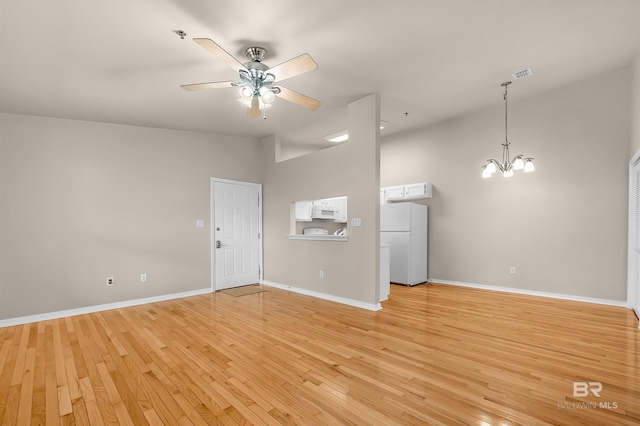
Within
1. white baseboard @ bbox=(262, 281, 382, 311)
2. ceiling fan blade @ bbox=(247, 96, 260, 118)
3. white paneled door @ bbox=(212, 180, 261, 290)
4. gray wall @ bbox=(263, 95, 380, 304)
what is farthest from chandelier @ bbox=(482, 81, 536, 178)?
white paneled door @ bbox=(212, 180, 261, 290)

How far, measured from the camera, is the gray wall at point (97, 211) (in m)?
4.09

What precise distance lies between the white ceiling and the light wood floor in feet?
9.77

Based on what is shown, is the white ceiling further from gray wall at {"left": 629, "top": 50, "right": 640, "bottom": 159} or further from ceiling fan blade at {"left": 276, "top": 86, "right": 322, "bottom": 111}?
ceiling fan blade at {"left": 276, "top": 86, "right": 322, "bottom": 111}

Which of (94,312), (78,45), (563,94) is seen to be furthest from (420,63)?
(94,312)

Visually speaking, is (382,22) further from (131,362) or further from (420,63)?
(131,362)

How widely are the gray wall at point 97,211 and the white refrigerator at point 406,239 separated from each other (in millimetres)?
3528

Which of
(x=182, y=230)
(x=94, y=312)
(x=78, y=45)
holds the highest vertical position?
(x=78, y=45)

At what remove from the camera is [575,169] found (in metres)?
4.52

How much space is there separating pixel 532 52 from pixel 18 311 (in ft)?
24.0

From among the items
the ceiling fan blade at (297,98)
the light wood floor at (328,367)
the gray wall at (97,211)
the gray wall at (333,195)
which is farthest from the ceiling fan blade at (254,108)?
the gray wall at (97,211)

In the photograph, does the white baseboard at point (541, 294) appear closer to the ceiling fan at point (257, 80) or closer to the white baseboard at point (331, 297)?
the white baseboard at point (331, 297)

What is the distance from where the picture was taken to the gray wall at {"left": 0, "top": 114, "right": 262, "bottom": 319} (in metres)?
4.09

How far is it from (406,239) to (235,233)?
3407mm

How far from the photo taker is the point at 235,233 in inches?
237
